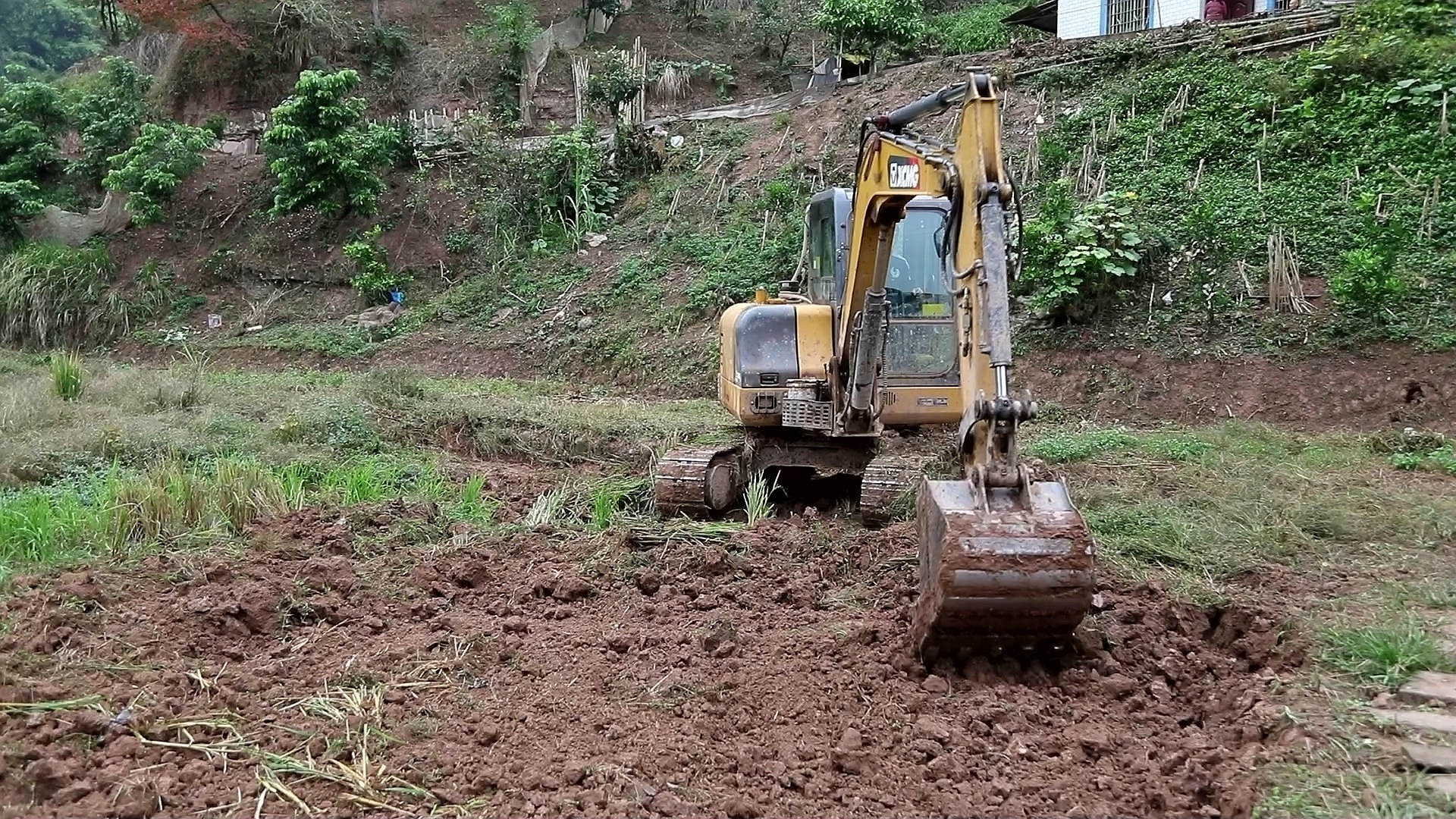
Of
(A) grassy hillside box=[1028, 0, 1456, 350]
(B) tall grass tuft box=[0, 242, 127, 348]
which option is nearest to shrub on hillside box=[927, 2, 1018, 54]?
(A) grassy hillside box=[1028, 0, 1456, 350]

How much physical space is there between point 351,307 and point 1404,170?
15788 millimetres

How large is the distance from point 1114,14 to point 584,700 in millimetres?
20472

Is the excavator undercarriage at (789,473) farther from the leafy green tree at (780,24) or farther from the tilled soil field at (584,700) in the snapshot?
the leafy green tree at (780,24)

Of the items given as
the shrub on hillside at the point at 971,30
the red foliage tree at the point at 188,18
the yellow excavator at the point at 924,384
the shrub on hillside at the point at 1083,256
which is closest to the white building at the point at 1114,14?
the shrub on hillside at the point at 971,30

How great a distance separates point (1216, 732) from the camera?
3576 mm

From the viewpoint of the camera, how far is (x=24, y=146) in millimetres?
19562

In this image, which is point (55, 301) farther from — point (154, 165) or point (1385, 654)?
point (1385, 654)

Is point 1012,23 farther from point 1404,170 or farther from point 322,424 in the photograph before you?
point 322,424

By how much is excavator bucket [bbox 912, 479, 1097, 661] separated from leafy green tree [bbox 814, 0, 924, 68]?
1634 centimetres

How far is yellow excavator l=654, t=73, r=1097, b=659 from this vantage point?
12.2ft

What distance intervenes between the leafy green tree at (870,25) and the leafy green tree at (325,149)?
837cm

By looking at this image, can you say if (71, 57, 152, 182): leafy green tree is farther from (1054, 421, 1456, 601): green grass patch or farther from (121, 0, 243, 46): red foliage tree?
(1054, 421, 1456, 601): green grass patch

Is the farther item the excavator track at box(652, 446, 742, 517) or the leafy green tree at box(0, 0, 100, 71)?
the leafy green tree at box(0, 0, 100, 71)

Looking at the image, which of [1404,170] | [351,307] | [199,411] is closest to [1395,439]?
[1404,170]
